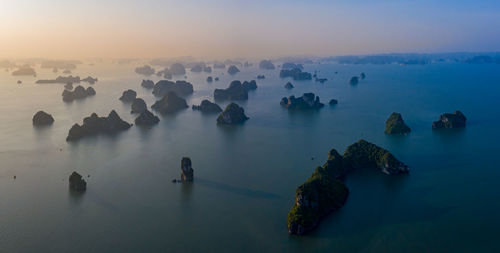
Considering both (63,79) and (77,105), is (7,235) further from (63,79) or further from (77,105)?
(63,79)

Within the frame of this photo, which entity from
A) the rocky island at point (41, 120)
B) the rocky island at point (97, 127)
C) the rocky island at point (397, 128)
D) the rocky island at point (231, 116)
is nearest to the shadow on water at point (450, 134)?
the rocky island at point (397, 128)

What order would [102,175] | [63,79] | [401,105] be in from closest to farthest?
[102,175] < [401,105] < [63,79]

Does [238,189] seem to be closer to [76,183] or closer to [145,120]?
[76,183]

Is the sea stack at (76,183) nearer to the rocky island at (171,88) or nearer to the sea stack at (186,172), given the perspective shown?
the sea stack at (186,172)

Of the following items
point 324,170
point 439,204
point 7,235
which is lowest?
point 7,235

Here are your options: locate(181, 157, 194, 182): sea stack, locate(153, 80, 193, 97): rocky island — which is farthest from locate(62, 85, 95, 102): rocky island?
locate(181, 157, 194, 182): sea stack

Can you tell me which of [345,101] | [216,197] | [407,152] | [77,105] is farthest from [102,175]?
[345,101]

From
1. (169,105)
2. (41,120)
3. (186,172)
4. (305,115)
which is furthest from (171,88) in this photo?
(186,172)
